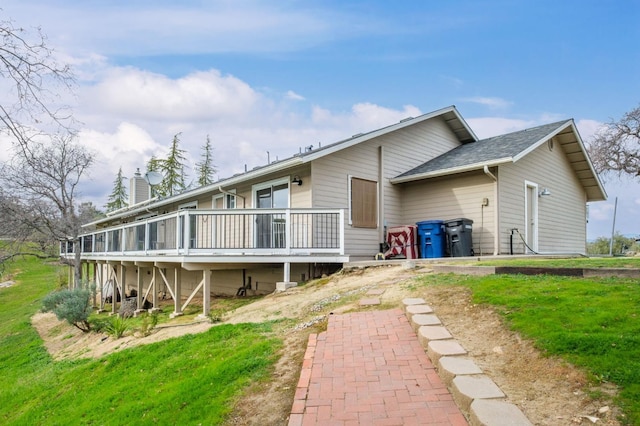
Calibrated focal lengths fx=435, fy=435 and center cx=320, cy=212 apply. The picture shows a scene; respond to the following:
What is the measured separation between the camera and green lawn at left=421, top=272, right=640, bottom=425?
136 inches

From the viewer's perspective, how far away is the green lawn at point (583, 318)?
11.3 ft

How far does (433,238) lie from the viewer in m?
11.7

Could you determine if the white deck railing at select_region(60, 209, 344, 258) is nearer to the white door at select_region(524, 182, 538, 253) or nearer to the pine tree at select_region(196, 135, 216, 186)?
the white door at select_region(524, 182, 538, 253)

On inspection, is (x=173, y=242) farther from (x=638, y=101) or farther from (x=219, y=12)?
(x=638, y=101)

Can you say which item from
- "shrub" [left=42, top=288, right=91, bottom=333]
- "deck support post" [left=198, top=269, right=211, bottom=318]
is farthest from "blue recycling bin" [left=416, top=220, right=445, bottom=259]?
"shrub" [left=42, top=288, right=91, bottom=333]

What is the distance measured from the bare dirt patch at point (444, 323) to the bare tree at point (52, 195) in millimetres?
13876

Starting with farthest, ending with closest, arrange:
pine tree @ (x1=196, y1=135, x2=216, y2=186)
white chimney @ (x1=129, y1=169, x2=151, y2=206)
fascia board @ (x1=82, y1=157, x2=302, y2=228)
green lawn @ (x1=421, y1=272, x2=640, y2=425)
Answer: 1. pine tree @ (x1=196, y1=135, x2=216, y2=186)
2. white chimney @ (x1=129, y1=169, x2=151, y2=206)
3. fascia board @ (x1=82, y1=157, x2=302, y2=228)
4. green lawn @ (x1=421, y1=272, x2=640, y2=425)

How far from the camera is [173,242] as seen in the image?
418 inches

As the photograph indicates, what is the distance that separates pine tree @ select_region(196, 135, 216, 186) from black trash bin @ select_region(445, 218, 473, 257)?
38.1 m

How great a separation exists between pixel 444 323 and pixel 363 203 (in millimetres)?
7297

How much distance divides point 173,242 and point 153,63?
187 inches

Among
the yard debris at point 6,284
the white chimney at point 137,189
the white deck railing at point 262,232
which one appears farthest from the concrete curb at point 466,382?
the yard debris at point 6,284

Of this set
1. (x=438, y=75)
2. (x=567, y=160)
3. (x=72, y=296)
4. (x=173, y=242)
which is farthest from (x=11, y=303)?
(x=567, y=160)

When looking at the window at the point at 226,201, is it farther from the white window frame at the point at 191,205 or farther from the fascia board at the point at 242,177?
the white window frame at the point at 191,205
